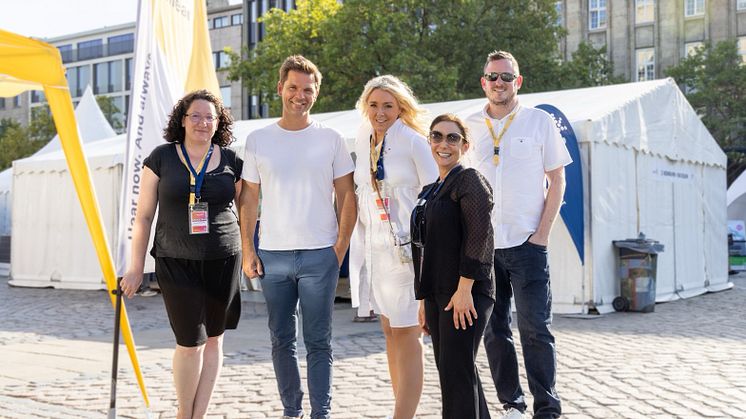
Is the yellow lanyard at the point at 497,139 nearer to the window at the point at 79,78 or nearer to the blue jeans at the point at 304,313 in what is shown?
the blue jeans at the point at 304,313

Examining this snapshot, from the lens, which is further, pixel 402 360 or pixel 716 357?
pixel 716 357

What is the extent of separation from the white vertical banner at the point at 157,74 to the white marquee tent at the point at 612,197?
17.3 ft

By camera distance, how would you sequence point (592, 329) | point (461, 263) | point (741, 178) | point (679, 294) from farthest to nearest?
1. point (741, 178)
2. point (679, 294)
3. point (592, 329)
4. point (461, 263)

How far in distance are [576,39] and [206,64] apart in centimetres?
3707

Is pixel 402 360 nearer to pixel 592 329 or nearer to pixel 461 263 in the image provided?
pixel 461 263

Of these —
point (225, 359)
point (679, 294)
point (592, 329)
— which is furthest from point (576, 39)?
point (225, 359)

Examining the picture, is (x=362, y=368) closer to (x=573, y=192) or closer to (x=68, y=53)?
(x=573, y=192)

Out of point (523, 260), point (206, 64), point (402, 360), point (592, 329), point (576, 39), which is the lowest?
point (592, 329)

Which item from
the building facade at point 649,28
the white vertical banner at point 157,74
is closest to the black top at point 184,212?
the white vertical banner at point 157,74

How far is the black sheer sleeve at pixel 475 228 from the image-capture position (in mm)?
3715

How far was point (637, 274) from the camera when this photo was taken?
1165cm

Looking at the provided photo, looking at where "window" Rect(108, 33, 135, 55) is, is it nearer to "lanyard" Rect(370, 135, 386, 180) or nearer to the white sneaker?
"lanyard" Rect(370, 135, 386, 180)

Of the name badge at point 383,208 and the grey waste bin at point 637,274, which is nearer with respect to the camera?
the name badge at point 383,208

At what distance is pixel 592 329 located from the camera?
9.81 metres
